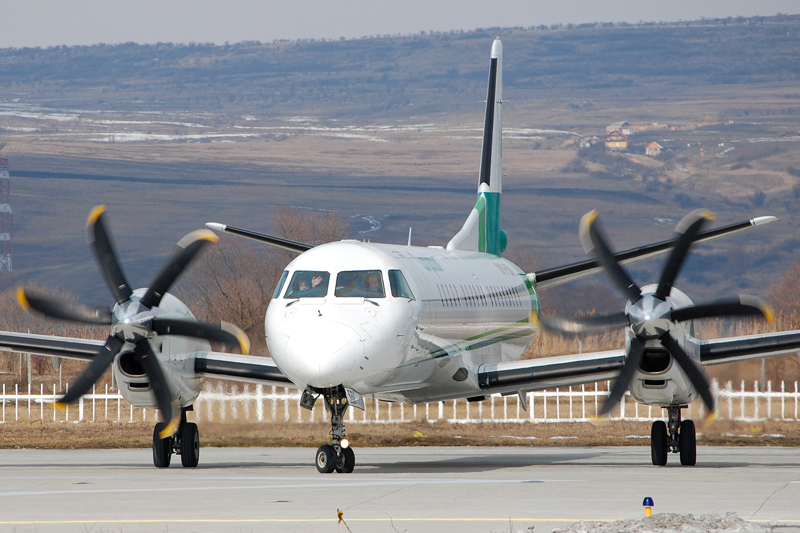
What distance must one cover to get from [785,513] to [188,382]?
10.7 metres

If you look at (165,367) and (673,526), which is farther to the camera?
(165,367)

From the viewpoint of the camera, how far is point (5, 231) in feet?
567

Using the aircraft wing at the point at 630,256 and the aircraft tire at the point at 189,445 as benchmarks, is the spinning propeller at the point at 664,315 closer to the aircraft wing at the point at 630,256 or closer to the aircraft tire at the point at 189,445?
the aircraft wing at the point at 630,256

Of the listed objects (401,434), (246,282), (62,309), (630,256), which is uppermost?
(246,282)

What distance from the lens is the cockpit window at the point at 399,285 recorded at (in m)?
16.6

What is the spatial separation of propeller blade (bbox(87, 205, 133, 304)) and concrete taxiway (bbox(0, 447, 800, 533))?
2.97 meters

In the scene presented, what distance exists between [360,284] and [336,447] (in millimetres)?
2405

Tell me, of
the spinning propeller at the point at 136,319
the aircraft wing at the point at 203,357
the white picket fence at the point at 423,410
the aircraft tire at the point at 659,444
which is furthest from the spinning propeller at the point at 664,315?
the white picket fence at the point at 423,410

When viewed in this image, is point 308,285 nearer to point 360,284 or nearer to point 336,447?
point 360,284

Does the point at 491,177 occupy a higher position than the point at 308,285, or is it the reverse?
the point at 491,177

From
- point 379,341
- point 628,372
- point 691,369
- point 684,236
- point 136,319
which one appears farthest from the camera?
point 684,236

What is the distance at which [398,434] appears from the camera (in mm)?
28328

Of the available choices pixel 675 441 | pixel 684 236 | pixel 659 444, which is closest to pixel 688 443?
pixel 675 441

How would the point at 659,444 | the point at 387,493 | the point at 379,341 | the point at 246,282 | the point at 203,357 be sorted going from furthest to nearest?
the point at 246,282
the point at 203,357
the point at 659,444
the point at 379,341
the point at 387,493
